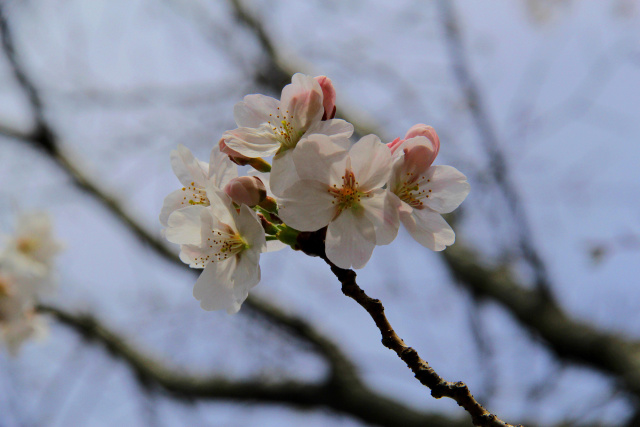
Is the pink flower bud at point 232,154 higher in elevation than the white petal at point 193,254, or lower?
Result: higher

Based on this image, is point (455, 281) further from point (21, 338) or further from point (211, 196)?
point (211, 196)

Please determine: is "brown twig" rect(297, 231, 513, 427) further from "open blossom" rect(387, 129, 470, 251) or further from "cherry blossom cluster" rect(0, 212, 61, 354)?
"cherry blossom cluster" rect(0, 212, 61, 354)

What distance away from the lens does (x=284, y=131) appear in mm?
914

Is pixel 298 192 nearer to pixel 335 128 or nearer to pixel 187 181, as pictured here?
pixel 335 128

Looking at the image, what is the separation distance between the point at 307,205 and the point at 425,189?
222mm

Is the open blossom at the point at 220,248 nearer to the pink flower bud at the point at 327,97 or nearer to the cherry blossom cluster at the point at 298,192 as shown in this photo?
the cherry blossom cluster at the point at 298,192

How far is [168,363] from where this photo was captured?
3666mm

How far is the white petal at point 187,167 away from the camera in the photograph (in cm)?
93

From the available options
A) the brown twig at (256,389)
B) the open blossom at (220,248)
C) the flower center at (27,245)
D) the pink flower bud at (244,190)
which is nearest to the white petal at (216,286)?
the open blossom at (220,248)

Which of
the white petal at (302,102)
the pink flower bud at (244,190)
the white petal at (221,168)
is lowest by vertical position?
the pink flower bud at (244,190)

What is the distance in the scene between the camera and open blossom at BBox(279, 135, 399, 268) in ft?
2.47

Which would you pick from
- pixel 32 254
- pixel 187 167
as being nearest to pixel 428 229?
pixel 187 167

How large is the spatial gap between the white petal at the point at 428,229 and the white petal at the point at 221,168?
0.28m

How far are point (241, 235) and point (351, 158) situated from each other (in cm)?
21
